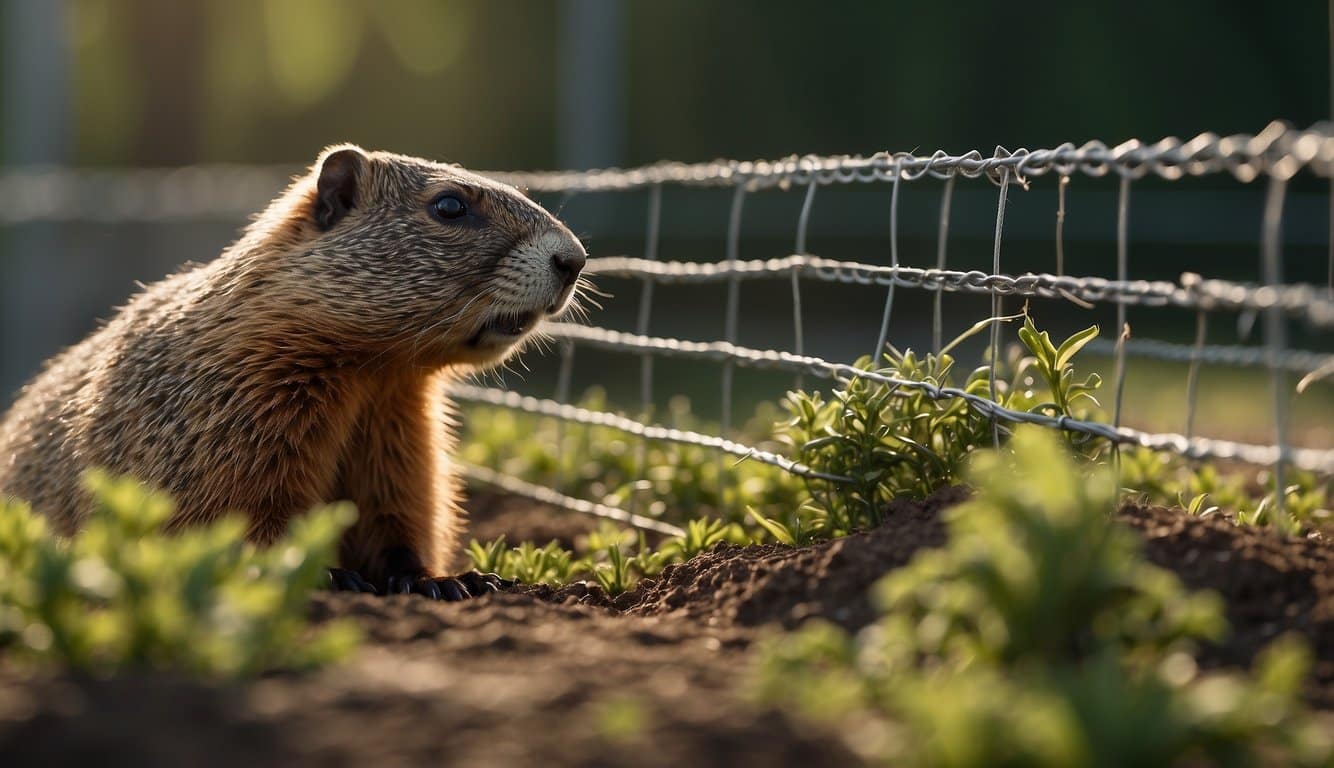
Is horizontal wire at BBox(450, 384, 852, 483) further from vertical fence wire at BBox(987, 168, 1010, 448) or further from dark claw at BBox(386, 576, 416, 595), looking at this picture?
dark claw at BBox(386, 576, 416, 595)

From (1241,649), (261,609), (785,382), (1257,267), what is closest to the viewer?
(261,609)

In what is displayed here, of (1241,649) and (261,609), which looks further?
(1241,649)

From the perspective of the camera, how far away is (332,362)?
433 cm

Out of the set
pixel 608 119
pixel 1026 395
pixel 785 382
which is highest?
pixel 608 119

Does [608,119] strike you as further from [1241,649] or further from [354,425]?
[1241,649]

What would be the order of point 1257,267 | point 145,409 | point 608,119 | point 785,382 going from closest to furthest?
point 145,409 → point 785,382 → point 608,119 → point 1257,267

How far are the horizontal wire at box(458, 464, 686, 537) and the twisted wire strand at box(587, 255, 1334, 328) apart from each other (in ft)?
2.70

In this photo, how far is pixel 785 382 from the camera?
37.4 feet

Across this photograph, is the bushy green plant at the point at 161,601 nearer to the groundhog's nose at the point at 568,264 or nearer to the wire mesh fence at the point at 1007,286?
the wire mesh fence at the point at 1007,286

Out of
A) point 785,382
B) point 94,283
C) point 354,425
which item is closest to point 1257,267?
point 785,382

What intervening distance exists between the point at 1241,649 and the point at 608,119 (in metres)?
11.8

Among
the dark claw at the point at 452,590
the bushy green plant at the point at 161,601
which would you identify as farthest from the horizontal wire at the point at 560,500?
the bushy green plant at the point at 161,601

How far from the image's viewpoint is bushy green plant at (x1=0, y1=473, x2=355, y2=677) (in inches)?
89.2

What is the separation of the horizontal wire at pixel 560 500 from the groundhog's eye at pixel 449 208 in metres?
0.90
